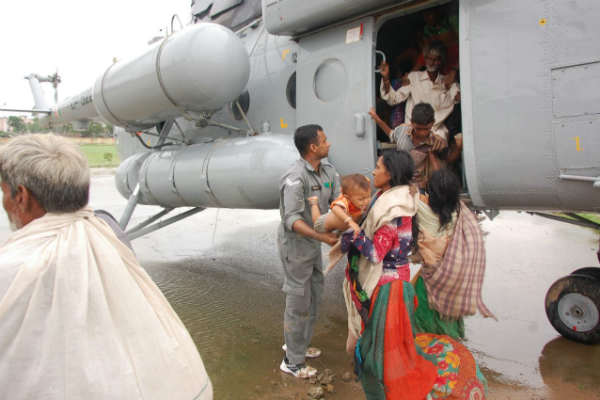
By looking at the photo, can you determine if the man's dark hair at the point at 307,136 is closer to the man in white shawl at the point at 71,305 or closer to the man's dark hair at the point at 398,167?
the man's dark hair at the point at 398,167

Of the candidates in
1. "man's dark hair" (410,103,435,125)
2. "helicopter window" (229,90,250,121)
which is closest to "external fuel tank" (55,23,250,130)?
"helicopter window" (229,90,250,121)

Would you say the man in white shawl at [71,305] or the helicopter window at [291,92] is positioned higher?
the helicopter window at [291,92]

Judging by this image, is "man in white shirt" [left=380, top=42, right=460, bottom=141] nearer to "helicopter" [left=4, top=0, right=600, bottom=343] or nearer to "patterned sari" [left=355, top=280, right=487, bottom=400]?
"helicopter" [left=4, top=0, right=600, bottom=343]

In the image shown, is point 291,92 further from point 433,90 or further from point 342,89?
point 433,90

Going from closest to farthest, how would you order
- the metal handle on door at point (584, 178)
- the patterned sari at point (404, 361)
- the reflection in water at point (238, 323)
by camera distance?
the patterned sari at point (404, 361) < the metal handle on door at point (584, 178) < the reflection in water at point (238, 323)

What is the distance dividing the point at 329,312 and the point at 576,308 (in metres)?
2.15

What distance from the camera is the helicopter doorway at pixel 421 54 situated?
3373mm

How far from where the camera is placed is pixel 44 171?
49.0 inches

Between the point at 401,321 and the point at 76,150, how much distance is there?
1.55 metres

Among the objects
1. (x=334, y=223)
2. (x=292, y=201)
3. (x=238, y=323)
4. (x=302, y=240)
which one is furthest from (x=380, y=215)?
(x=238, y=323)

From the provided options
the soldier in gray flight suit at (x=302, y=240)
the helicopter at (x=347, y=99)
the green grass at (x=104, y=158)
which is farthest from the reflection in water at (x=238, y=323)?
the green grass at (x=104, y=158)

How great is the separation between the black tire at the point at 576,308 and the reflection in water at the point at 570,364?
0.29 ft

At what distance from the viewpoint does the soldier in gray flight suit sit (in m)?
2.82

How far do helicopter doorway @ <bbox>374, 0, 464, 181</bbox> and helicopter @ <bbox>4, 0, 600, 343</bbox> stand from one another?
0.03 metres
